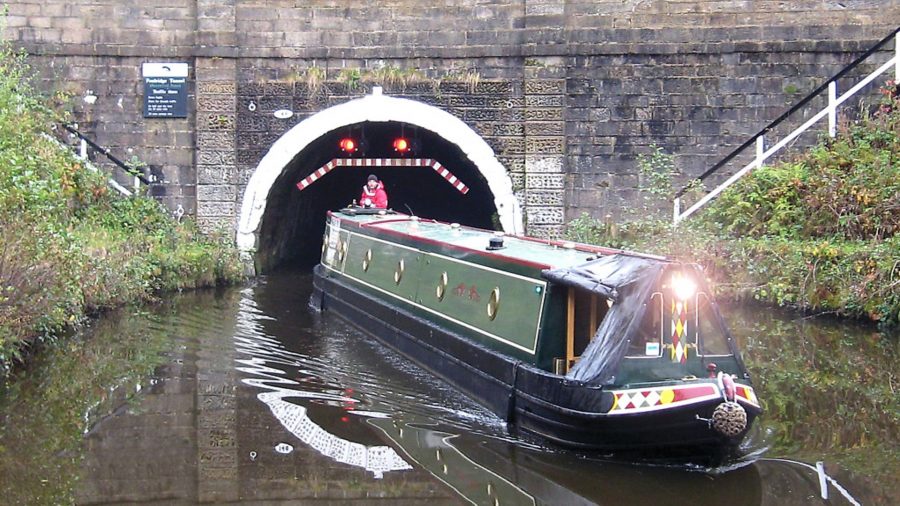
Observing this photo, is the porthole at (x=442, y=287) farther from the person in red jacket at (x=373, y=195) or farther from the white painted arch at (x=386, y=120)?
the person in red jacket at (x=373, y=195)

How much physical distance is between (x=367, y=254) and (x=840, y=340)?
4.41 meters

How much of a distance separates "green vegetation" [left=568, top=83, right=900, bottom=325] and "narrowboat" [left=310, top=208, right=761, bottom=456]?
3540mm

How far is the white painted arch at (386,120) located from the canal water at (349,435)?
381 cm

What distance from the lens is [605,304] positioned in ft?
18.5

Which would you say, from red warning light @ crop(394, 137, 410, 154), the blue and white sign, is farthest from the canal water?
red warning light @ crop(394, 137, 410, 154)

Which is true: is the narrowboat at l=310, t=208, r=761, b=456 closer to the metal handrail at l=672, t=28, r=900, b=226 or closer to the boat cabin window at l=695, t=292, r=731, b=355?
the boat cabin window at l=695, t=292, r=731, b=355

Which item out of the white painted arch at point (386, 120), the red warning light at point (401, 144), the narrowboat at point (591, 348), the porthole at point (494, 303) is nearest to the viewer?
the narrowboat at point (591, 348)

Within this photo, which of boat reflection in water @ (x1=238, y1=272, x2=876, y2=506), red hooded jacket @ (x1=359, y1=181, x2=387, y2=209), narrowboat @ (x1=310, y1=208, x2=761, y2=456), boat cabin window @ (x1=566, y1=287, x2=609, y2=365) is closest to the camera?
boat reflection in water @ (x1=238, y1=272, x2=876, y2=506)

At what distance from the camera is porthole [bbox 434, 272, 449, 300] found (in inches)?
287

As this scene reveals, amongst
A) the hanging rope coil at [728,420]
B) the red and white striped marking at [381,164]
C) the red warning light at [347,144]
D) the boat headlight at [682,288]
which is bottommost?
the hanging rope coil at [728,420]

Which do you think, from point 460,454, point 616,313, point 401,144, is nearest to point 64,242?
point 460,454

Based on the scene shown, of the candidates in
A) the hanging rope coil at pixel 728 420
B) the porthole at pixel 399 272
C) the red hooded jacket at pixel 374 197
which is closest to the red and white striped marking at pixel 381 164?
the red hooded jacket at pixel 374 197

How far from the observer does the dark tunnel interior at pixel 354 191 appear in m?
13.1

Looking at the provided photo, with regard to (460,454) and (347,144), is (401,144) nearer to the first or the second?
(347,144)
